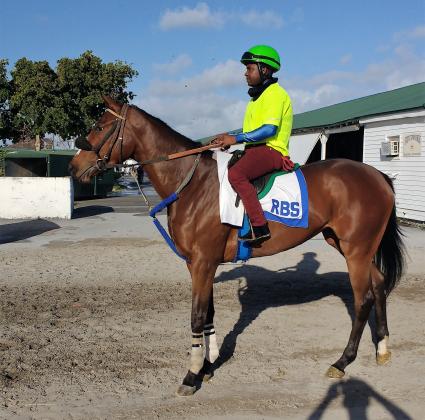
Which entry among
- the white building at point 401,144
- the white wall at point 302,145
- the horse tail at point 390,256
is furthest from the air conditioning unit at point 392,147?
the horse tail at point 390,256

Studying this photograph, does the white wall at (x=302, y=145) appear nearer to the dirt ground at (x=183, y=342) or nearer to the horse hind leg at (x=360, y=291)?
the dirt ground at (x=183, y=342)

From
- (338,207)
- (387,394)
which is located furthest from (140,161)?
(387,394)

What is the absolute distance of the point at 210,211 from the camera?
163 inches

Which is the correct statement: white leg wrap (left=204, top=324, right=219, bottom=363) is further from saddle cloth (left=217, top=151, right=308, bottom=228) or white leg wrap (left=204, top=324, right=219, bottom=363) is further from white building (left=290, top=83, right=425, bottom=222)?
white building (left=290, top=83, right=425, bottom=222)

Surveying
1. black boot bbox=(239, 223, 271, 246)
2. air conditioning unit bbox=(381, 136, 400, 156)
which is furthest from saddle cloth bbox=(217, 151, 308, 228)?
air conditioning unit bbox=(381, 136, 400, 156)

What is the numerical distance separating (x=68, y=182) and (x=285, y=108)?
12.5 m

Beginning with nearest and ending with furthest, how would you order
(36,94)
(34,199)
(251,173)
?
(251,173), (34,199), (36,94)

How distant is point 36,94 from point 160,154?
28.3 meters

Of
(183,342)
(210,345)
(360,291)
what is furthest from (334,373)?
(183,342)

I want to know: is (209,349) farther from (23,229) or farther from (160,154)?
(23,229)

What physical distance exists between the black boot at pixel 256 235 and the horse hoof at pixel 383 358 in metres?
1.68

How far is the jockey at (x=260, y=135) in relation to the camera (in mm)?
4090

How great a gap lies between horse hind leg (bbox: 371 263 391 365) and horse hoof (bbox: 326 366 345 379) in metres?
0.57

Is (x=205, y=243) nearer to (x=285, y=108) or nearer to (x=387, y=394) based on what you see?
(x=285, y=108)
